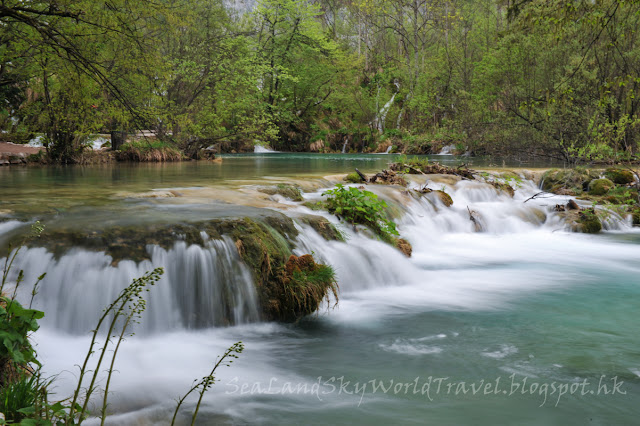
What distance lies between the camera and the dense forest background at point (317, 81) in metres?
11.3

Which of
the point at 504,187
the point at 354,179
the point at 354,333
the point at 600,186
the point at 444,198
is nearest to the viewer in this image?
the point at 354,333

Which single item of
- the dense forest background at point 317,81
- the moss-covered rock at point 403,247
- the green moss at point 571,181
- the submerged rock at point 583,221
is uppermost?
the dense forest background at point 317,81

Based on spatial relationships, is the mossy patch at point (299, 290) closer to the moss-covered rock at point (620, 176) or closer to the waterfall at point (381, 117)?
the moss-covered rock at point (620, 176)

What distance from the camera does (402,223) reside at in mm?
9719

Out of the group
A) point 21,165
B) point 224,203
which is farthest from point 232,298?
point 21,165

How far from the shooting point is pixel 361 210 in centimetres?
802

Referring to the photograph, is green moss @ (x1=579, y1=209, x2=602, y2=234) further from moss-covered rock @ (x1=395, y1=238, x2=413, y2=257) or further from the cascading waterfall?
the cascading waterfall

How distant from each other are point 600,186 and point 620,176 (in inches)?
54.9

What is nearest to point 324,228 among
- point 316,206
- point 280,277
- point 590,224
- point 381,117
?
point 316,206

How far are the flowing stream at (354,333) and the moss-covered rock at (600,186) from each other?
236 inches

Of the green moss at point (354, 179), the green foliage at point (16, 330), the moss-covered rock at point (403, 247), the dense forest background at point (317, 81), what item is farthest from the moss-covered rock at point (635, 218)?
the green foliage at point (16, 330)

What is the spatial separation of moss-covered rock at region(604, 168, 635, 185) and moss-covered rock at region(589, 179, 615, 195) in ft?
3.12

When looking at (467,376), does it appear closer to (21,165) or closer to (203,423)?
(203,423)

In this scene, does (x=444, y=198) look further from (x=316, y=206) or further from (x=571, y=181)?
(x=571, y=181)
